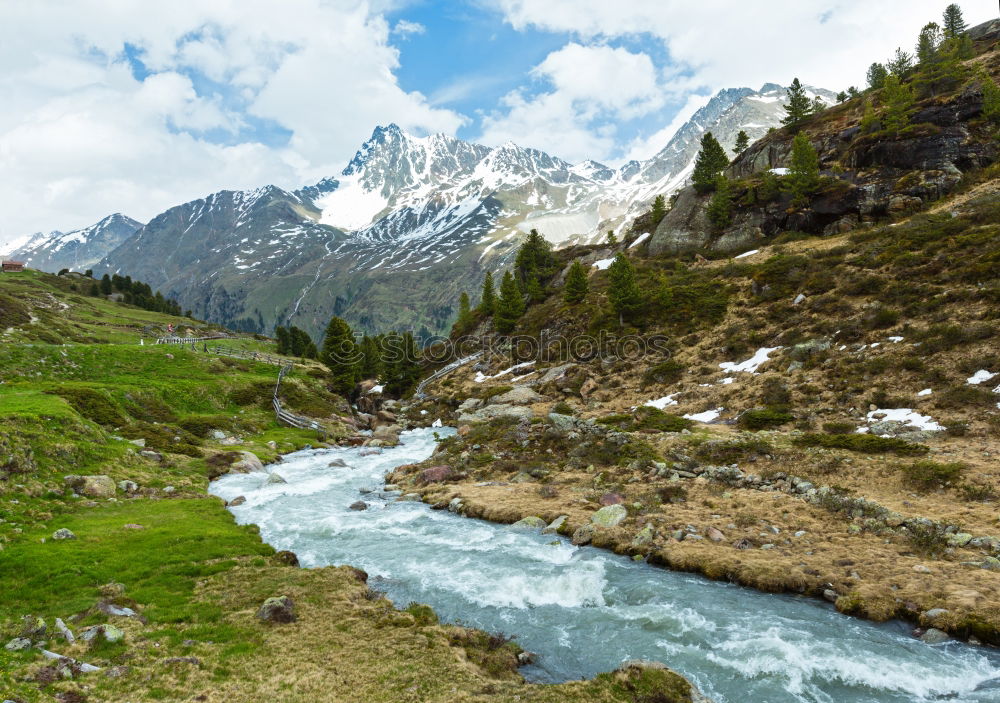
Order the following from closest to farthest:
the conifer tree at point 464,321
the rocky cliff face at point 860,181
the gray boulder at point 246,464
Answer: the gray boulder at point 246,464, the rocky cliff face at point 860,181, the conifer tree at point 464,321

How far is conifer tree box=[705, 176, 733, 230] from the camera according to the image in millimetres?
85812

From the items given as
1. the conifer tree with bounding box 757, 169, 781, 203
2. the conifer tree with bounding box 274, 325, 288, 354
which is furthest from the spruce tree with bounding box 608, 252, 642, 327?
the conifer tree with bounding box 274, 325, 288, 354

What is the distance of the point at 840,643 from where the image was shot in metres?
13.0

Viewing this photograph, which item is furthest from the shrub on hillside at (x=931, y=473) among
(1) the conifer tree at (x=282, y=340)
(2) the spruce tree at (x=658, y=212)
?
(1) the conifer tree at (x=282, y=340)

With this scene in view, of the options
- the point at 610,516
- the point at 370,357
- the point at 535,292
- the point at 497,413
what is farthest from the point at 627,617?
the point at 370,357

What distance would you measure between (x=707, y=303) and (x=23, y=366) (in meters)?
72.3

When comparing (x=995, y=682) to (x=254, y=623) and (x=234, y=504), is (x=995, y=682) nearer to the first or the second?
(x=254, y=623)

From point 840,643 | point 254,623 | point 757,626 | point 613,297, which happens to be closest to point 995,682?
point 840,643

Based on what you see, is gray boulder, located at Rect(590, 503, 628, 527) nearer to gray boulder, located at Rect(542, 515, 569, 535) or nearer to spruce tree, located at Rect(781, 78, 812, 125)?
gray boulder, located at Rect(542, 515, 569, 535)

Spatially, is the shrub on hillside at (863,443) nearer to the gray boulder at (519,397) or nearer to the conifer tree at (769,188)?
the gray boulder at (519,397)

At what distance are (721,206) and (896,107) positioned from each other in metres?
29.7

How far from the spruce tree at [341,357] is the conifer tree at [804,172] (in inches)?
2984

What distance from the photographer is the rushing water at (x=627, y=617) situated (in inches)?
459

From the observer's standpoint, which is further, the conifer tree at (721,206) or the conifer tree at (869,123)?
the conifer tree at (721,206)
